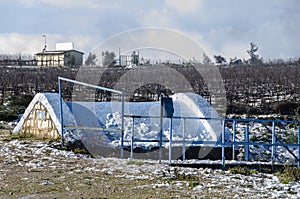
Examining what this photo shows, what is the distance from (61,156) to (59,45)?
921 inches

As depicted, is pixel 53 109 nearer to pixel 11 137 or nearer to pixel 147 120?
pixel 11 137

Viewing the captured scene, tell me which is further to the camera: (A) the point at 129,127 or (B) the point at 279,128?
(B) the point at 279,128

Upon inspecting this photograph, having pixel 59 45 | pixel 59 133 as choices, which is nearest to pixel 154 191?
pixel 59 133

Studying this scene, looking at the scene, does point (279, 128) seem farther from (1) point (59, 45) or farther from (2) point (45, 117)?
(1) point (59, 45)

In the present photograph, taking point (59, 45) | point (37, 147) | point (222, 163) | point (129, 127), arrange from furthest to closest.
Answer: point (59, 45) < point (129, 127) < point (37, 147) < point (222, 163)

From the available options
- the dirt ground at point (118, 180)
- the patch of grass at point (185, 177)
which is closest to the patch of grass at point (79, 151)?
the dirt ground at point (118, 180)

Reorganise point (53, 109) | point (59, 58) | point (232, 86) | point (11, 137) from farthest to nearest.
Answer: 1. point (59, 58)
2. point (232, 86)
3. point (11, 137)
4. point (53, 109)

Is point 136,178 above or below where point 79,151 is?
below

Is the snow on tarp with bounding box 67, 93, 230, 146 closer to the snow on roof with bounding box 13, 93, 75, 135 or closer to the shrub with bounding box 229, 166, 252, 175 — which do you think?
the snow on roof with bounding box 13, 93, 75, 135

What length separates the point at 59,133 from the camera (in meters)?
12.9

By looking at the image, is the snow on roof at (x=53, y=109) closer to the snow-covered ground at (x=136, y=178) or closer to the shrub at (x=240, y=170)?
the snow-covered ground at (x=136, y=178)

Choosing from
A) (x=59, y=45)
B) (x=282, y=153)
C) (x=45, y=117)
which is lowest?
(x=282, y=153)

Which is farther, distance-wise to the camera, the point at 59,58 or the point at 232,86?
the point at 59,58

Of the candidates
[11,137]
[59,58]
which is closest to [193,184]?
[11,137]
